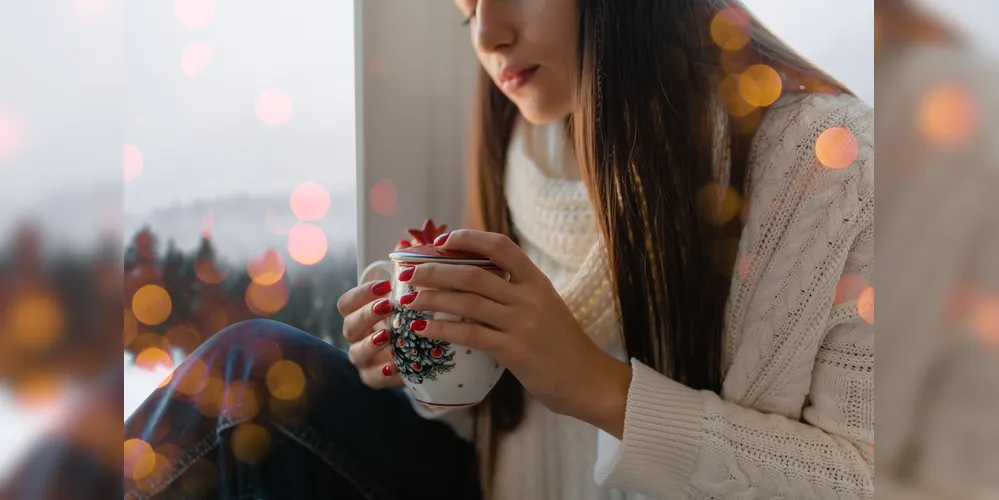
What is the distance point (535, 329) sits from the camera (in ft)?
1.67

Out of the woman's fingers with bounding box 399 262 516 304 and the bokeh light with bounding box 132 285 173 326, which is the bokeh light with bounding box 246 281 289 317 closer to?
the bokeh light with bounding box 132 285 173 326

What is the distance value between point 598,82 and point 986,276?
0.49m

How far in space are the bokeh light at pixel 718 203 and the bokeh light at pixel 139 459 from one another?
1.82 ft

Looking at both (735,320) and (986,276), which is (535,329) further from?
(986,276)

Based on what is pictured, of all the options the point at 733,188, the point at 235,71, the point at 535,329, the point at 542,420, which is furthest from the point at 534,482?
the point at 235,71

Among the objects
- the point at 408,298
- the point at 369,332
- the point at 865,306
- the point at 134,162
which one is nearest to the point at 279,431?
the point at 369,332

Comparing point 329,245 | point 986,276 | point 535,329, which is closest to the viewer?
point 986,276

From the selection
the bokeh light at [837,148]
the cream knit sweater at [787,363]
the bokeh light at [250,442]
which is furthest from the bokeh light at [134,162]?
the bokeh light at [837,148]

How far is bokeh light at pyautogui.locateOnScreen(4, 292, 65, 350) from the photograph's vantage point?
15 centimetres

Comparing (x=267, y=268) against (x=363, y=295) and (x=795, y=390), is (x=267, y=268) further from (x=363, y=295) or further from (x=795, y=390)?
(x=795, y=390)

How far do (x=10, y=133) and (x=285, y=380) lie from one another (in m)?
0.51

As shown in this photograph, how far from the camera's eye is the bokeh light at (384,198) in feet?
3.22

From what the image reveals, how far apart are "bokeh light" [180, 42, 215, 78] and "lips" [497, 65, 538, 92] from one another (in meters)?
0.35

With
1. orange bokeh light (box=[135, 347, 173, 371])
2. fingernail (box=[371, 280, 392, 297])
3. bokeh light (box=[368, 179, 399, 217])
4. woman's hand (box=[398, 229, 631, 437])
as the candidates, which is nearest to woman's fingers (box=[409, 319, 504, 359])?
woman's hand (box=[398, 229, 631, 437])
